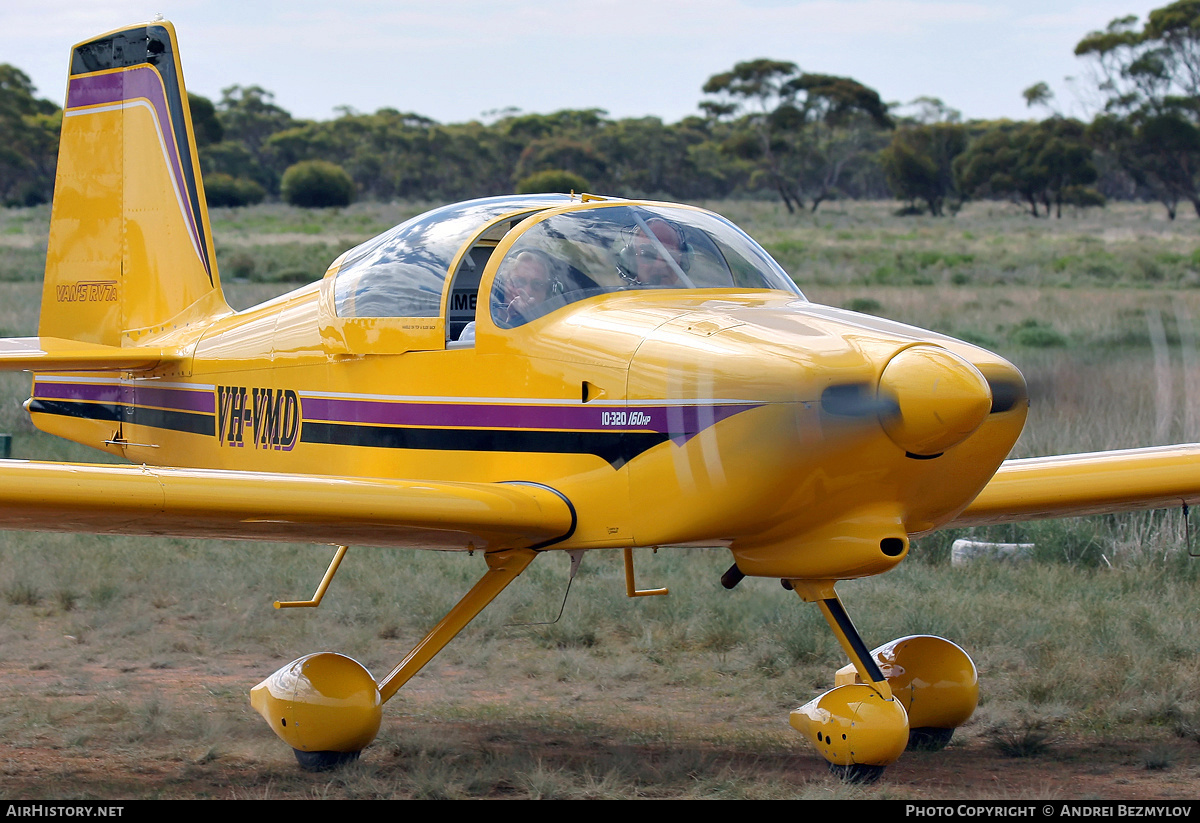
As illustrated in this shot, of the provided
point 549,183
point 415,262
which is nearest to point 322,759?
point 415,262

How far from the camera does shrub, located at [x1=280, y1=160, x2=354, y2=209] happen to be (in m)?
57.9

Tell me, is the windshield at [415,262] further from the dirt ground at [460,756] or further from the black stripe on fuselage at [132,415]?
the dirt ground at [460,756]

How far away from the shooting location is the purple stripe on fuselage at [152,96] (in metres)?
7.93

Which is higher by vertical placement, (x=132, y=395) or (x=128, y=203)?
(x=128, y=203)

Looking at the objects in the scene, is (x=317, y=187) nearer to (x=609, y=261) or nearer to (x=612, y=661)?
(x=612, y=661)

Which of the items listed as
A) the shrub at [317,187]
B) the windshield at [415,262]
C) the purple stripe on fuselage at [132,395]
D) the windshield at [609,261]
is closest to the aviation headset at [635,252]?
the windshield at [609,261]

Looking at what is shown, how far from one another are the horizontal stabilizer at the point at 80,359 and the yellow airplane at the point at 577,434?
18mm

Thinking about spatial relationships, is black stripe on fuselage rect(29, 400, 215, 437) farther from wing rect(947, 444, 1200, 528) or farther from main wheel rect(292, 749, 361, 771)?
wing rect(947, 444, 1200, 528)

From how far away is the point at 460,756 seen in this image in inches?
227

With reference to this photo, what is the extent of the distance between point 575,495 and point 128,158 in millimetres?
4590

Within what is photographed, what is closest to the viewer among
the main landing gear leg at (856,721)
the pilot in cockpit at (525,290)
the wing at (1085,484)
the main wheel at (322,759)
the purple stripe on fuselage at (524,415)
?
the purple stripe on fuselage at (524,415)

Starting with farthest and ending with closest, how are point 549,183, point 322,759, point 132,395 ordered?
1. point 549,183
2. point 132,395
3. point 322,759

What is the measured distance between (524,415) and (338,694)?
150 centimetres
